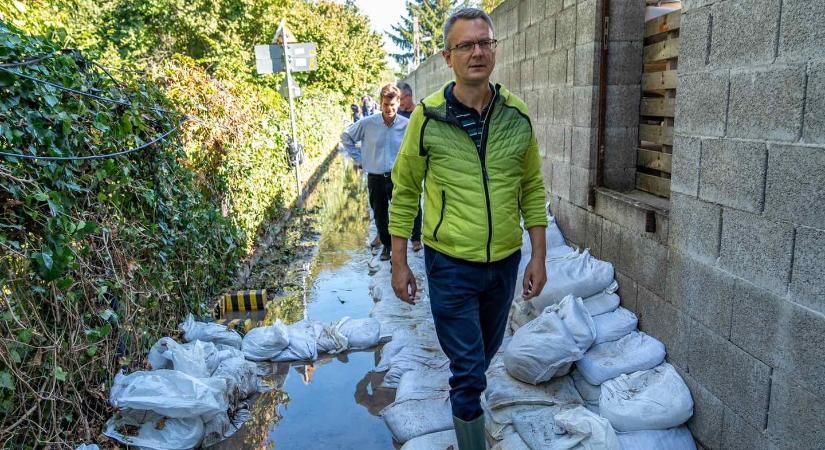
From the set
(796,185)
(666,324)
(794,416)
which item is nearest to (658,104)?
(666,324)

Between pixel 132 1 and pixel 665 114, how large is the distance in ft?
66.5

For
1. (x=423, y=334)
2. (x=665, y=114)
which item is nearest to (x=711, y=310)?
(x=665, y=114)

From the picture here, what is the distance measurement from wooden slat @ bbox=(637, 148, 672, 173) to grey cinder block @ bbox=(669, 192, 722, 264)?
0.67 meters

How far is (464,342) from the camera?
276 centimetres

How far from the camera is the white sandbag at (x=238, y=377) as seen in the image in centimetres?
370

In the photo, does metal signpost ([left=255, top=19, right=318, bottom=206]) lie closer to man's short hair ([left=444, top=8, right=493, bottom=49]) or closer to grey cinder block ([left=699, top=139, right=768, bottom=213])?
man's short hair ([left=444, top=8, right=493, bottom=49])

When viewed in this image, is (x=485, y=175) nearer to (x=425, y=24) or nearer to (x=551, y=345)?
(x=551, y=345)

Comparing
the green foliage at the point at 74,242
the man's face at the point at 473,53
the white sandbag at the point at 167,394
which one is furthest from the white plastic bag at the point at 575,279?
the green foliage at the point at 74,242

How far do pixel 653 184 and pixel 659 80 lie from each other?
67cm

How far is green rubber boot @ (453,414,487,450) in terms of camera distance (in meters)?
2.81

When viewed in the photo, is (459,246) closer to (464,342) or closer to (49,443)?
(464,342)

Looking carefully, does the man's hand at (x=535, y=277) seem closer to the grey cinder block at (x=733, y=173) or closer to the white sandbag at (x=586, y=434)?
the white sandbag at (x=586, y=434)

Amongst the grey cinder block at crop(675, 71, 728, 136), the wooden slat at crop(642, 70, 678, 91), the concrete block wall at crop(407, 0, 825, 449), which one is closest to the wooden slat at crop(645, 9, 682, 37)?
the concrete block wall at crop(407, 0, 825, 449)

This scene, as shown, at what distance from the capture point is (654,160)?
13.3 feet
